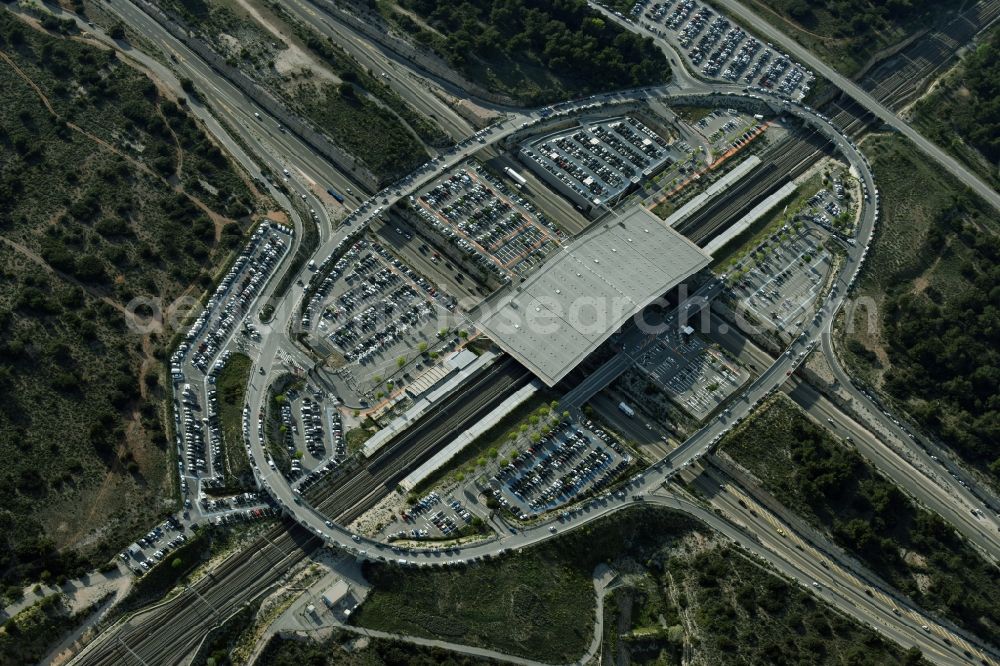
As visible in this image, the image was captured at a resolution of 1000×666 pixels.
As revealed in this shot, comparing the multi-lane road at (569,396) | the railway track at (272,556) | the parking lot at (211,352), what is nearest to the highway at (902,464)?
the multi-lane road at (569,396)

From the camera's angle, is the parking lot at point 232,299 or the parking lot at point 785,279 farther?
the parking lot at point 785,279

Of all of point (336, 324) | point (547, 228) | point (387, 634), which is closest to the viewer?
point (387, 634)

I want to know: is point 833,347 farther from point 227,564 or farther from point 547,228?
point 227,564

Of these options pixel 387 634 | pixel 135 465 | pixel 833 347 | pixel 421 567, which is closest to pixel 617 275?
pixel 833 347

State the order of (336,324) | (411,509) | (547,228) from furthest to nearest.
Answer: (547,228) → (336,324) → (411,509)

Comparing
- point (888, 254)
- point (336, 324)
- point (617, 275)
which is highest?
point (888, 254)

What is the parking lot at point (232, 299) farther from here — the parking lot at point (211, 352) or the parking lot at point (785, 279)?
the parking lot at point (785, 279)

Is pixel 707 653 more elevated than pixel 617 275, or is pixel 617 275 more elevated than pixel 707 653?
pixel 617 275
